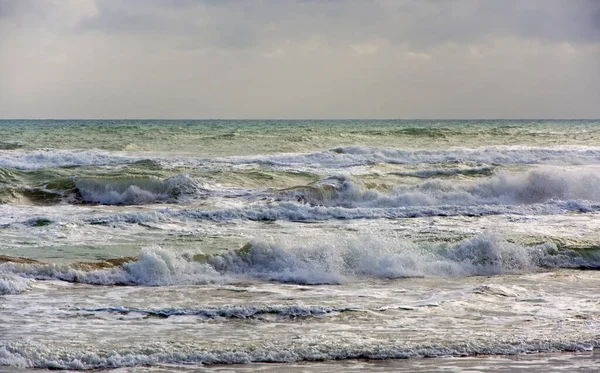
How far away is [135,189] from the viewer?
21906 mm

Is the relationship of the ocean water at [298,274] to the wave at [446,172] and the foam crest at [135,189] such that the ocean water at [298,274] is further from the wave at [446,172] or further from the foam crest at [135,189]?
the wave at [446,172]

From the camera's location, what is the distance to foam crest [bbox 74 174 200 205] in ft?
70.2

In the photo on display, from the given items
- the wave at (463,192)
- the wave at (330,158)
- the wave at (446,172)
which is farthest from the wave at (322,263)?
the wave at (330,158)

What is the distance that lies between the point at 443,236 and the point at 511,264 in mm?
2384

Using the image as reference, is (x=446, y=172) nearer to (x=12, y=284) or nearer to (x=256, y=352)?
(x=12, y=284)

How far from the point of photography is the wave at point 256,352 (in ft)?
23.6

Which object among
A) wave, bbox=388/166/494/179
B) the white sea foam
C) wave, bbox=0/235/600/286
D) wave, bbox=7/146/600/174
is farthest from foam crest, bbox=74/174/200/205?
the white sea foam

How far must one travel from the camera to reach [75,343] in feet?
25.3

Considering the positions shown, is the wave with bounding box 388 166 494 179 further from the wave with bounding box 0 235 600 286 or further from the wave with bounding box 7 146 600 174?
the wave with bounding box 0 235 600 286

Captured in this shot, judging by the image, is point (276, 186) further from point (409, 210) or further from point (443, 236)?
point (443, 236)

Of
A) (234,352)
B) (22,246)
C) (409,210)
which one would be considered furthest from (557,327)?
(409,210)

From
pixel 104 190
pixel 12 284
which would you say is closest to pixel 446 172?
pixel 104 190

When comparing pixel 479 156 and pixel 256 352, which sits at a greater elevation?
pixel 479 156

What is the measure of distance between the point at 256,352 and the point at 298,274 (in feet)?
12.8
